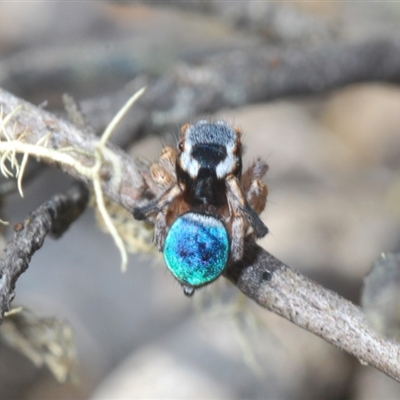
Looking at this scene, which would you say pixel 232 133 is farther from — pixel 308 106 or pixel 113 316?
pixel 308 106

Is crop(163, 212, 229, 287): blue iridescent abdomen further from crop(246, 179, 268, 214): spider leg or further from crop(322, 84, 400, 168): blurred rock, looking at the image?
crop(322, 84, 400, 168): blurred rock

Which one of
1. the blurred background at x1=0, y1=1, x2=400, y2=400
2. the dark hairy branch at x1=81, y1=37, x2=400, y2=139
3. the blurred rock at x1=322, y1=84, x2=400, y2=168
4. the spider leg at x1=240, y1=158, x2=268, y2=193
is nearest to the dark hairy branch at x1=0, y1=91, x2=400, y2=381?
the spider leg at x1=240, y1=158, x2=268, y2=193

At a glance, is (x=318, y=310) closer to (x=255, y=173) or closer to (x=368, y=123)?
(x=255, y=173)

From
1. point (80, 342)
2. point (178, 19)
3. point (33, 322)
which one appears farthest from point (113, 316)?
point (178, 19)

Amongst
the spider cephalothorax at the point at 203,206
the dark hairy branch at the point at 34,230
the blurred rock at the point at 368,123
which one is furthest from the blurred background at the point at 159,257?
the spider cephalothorax at the point at 203,206

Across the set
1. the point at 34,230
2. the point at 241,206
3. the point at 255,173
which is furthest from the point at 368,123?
the point at 34,230

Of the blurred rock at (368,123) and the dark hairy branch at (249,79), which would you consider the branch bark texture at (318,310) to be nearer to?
the dark hairy branch at (249,79)
